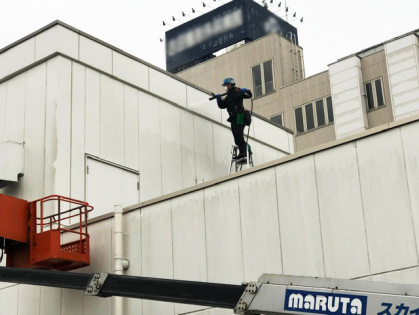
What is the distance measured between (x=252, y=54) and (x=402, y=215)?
168 feet

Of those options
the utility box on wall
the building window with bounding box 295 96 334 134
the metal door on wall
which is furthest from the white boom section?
the building window with bounding box 295 96 334 134

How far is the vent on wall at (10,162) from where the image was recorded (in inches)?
716

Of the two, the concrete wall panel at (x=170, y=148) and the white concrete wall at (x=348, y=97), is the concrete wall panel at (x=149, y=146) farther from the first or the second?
the white concrete wall at (x=348, y=97)

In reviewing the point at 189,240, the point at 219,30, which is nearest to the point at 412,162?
the point at 189,240

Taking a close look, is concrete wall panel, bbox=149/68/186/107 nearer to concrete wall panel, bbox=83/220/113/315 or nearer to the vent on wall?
the vent on wall

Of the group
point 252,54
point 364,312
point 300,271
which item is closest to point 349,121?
point 252,54

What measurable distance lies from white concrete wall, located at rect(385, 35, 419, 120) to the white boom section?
43.3 meters

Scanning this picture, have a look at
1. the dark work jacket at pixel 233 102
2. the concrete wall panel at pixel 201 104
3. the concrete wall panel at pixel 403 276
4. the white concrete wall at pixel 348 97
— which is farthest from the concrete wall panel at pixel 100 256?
the white concrete wall at pixel 348 97

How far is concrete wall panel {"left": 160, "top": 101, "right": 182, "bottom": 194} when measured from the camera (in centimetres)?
2058

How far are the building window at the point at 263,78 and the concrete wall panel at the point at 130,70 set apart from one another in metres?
39.5

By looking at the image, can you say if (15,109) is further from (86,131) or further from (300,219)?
(300,219)

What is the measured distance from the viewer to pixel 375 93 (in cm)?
5306

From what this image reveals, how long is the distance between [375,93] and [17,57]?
36986 mm

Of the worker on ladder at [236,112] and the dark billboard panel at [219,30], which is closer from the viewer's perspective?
the worker on ladder at [236,112]
